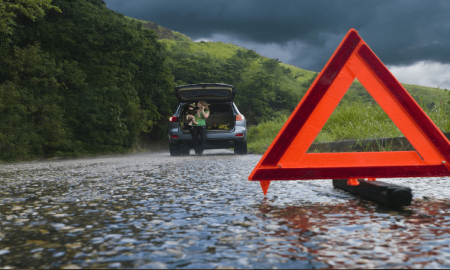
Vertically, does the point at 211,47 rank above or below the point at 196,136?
above

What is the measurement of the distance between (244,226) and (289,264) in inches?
31.9

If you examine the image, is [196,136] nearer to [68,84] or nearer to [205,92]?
[205,92]

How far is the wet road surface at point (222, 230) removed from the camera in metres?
2.03

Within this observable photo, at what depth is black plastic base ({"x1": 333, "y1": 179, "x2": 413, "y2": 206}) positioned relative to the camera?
3.20m

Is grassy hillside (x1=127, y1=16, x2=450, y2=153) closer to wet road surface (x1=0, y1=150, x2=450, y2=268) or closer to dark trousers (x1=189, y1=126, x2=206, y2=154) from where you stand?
dark trousers (x1=189, y1=126, x2=206, y2=154)

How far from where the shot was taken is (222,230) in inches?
103

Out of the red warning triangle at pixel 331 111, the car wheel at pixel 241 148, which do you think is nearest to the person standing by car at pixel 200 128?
the car wheel at pixel 241 148

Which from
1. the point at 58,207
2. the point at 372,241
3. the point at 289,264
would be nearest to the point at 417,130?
the point at 372,241

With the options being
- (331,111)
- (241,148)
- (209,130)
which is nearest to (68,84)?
(209,130)

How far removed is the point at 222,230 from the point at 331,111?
4.31ft

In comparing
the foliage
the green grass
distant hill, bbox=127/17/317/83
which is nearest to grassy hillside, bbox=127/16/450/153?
the green grass

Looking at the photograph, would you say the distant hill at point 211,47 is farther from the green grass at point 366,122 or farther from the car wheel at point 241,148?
the green grass at point 366,122

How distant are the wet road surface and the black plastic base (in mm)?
72

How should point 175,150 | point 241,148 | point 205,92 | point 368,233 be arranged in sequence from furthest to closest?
point 175,150 → point 241,148 → point 205,92 → point 368,233
